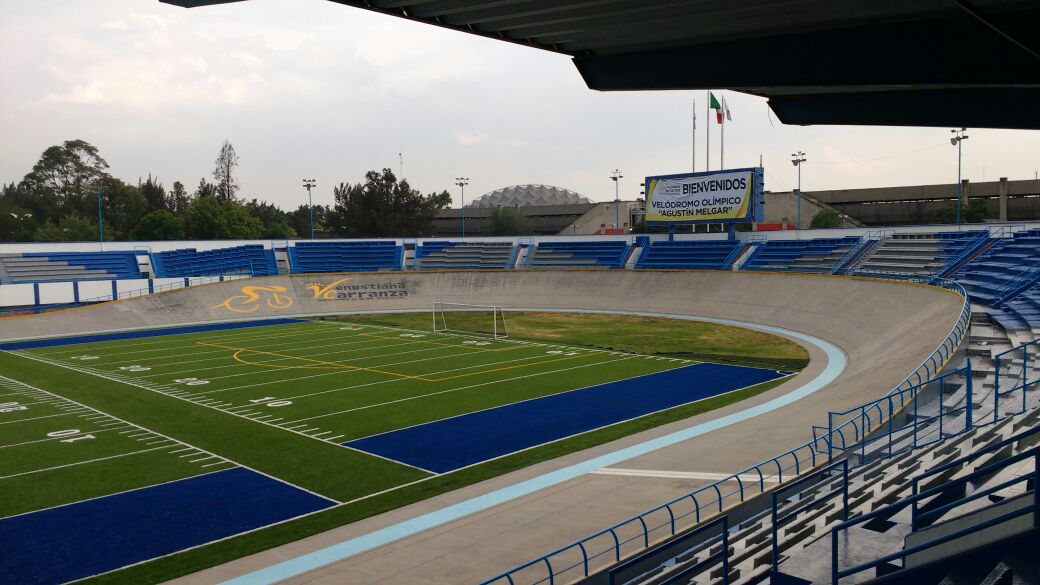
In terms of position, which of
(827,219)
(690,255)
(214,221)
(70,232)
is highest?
(214,221)

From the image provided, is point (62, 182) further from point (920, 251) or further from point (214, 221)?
point (920, 251)

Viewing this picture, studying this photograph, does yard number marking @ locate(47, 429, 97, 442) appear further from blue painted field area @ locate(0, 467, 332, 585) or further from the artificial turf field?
blue painted field area @ locate(0, 467, 332, 585)

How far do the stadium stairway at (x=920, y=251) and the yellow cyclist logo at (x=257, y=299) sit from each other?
3846cm

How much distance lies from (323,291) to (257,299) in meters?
4.79

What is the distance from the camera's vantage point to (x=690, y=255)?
186 feet

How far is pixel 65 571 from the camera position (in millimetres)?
12422

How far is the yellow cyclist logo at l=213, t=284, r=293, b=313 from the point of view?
51.8m

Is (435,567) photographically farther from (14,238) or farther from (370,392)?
(14,238)

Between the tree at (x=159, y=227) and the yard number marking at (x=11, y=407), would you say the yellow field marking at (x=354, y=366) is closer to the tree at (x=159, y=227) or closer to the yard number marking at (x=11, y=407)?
the yard number marking at (x=11, y=407)

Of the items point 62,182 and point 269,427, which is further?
point 62,182

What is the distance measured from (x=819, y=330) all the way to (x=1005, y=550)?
34.1 m

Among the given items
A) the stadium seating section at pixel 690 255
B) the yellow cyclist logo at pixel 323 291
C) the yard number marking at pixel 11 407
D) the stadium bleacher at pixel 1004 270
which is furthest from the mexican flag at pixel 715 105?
the yard number marking at pixel 11 407

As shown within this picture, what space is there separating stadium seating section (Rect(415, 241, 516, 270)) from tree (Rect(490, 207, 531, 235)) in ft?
122

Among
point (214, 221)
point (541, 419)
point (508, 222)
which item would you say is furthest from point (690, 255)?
point (214, 221)
